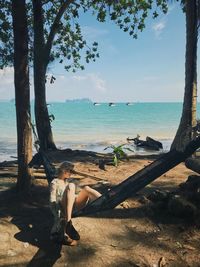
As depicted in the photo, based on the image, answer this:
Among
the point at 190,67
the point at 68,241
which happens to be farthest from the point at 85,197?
the point at 190,67

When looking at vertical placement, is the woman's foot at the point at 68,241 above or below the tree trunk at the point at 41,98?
below

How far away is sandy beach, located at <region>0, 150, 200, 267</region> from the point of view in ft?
18.0

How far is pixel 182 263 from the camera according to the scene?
549cm

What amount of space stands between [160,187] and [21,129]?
3243mm

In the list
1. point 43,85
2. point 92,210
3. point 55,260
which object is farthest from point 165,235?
point 43,85

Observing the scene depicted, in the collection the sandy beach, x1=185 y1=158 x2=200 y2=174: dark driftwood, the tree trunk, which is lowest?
the sandy beach

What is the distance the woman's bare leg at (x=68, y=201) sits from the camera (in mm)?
5715

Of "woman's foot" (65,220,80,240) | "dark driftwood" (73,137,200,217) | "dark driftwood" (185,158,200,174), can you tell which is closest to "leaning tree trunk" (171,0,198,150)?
"dark driftwood" (185,158,200,174)

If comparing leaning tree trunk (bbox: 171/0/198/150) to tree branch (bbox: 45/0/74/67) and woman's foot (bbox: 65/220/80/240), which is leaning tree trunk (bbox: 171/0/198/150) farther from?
woman's foot (bbox: 65/220/80/240)

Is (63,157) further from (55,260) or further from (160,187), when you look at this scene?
(55,260)

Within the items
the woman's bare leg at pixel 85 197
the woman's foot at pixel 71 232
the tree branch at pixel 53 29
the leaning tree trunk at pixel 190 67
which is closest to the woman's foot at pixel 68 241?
the woman's foot at pixel 71 232

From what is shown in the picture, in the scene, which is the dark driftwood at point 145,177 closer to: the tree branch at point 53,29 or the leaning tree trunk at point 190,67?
the leaning tree trunk at point 190,67

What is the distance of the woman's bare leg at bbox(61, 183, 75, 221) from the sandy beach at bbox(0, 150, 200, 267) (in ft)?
1.57

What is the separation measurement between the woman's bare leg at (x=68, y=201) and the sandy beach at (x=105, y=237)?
1.57ft
